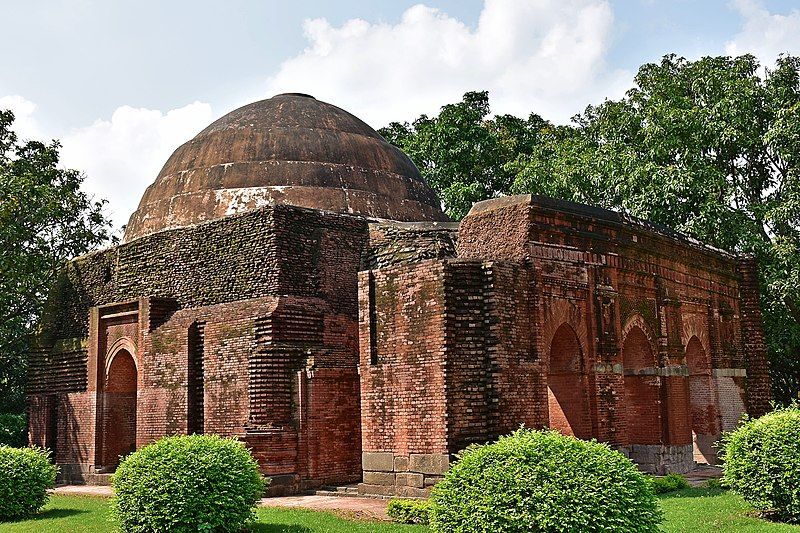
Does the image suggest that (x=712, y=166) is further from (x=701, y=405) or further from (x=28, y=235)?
(x=28, y=235)

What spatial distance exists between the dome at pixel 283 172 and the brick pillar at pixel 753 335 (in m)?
6.19

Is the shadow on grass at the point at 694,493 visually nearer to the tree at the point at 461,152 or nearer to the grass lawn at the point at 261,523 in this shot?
the grass lawn at the point at 261,523

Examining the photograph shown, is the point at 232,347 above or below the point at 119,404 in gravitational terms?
above

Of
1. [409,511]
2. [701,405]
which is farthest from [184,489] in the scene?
[701,405]

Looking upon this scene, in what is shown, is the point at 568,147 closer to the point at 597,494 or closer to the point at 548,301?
the point at 548,301

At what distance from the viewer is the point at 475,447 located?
24.8 ft

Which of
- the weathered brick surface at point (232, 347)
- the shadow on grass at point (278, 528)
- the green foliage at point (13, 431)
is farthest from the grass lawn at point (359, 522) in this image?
the green foliage at point (13, 431)

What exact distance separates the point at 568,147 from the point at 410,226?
9.12 m

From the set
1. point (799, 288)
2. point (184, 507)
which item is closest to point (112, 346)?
point (184, 507)

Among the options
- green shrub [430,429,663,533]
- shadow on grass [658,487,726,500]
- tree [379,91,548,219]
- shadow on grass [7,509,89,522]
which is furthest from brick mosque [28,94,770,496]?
tree [379,91,548,219]

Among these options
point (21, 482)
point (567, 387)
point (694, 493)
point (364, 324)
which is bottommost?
point (694, 493)

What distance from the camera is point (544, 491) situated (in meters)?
6.41

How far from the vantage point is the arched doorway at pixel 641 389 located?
13.2 meters

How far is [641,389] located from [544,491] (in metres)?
7.41
